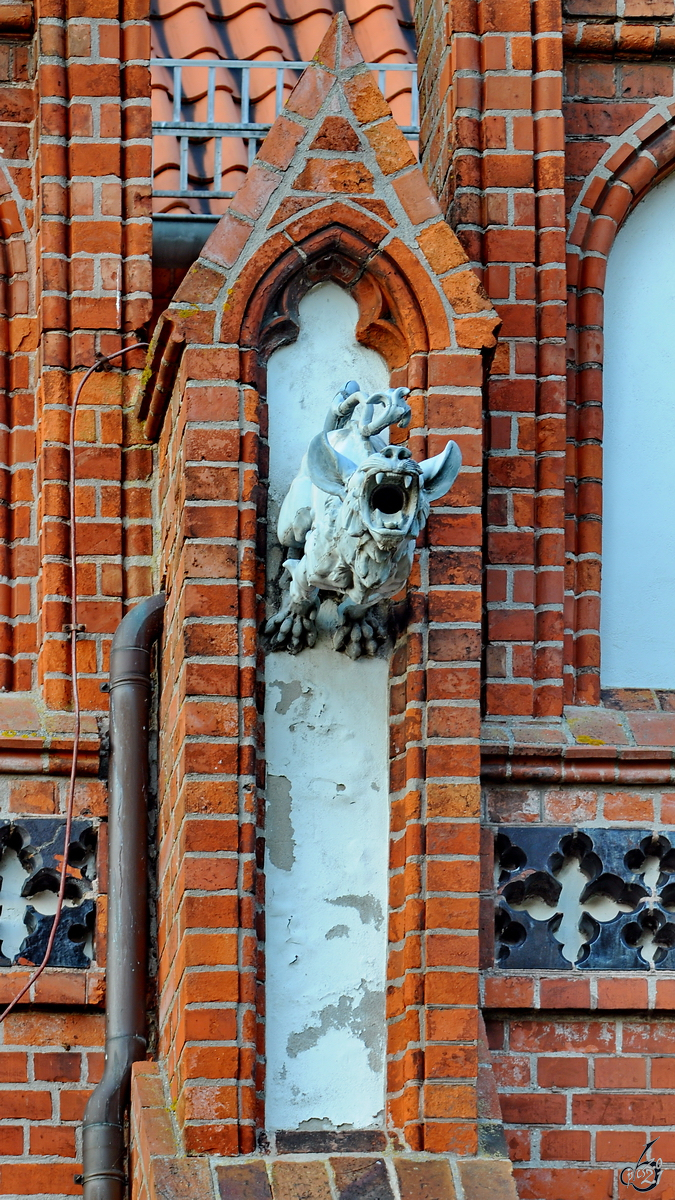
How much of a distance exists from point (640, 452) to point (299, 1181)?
246cm

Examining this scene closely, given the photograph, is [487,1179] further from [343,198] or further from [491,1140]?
[343,198]

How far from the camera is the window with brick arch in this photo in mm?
7035

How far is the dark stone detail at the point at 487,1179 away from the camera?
582cm

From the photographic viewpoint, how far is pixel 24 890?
262 inches

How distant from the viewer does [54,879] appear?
666 centimetres

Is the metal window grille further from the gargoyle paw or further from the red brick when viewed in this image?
the red brick

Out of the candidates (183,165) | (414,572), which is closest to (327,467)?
(414,572)

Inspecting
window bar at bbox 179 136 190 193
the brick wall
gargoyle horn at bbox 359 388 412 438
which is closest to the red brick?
the brick wall

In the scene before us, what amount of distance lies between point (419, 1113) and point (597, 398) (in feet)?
7.26

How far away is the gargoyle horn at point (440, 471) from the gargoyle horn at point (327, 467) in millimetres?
172

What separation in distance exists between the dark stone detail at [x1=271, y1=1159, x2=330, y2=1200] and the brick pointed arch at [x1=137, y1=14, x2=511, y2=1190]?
105 mm

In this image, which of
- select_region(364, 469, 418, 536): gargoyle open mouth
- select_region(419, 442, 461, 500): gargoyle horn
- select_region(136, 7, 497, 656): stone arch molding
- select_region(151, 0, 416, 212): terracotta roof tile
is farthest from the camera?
select_region(151, 0, 416, 212): terracotta roof tile

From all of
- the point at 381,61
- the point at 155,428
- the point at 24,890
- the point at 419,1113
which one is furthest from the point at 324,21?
the point at 419,1113

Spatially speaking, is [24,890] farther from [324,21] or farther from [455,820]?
[324,21]
